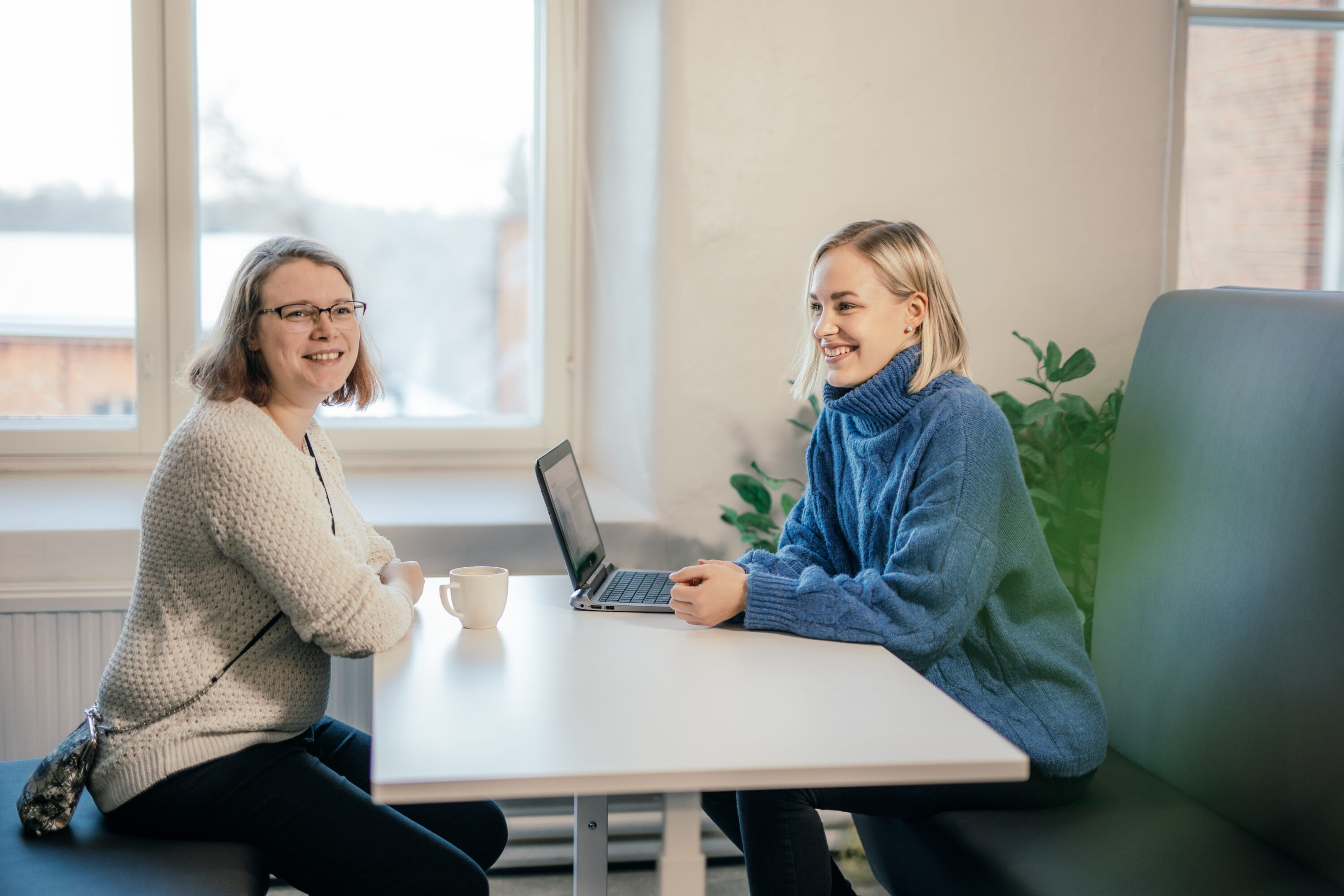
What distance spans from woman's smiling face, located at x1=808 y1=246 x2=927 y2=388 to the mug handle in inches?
24.3

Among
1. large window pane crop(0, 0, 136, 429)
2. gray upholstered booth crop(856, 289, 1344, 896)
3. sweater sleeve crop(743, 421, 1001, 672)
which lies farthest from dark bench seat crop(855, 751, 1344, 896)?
large window pane crop(0, 0, 136, 429)

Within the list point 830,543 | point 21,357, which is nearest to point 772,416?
point 830,543

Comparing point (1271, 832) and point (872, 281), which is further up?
point (872, 281)

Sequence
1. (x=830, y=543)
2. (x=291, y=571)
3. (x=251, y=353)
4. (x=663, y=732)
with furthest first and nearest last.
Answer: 1. (x=830, y=543)
2. (x=251, y=353)
3. (x=291, y=571)
4. (x=663, y=732)

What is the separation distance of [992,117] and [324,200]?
157 cm

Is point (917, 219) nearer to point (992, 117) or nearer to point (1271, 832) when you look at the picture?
point (992, 117)

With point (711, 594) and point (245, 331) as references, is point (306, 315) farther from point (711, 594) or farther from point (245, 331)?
point (711, 594)

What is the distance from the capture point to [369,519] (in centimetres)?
227

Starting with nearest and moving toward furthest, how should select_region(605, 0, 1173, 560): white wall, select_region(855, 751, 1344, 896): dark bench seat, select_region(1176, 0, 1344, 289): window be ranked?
select_region(855, 751, 1344, 896): dark bench seat, select_region(605, 0, 1173, 560): white wall, select_region(1176, 0, 1344, 289): window

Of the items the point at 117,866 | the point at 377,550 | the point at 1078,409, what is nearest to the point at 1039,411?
the point at 1078,409

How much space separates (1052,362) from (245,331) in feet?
5.09

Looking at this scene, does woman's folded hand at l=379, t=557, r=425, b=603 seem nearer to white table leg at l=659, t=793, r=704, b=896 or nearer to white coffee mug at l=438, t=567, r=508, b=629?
white coffee mug at l=438, t=567, r=508, b=629

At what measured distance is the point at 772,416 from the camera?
2484 millimetres

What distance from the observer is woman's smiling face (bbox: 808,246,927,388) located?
1.59 m
